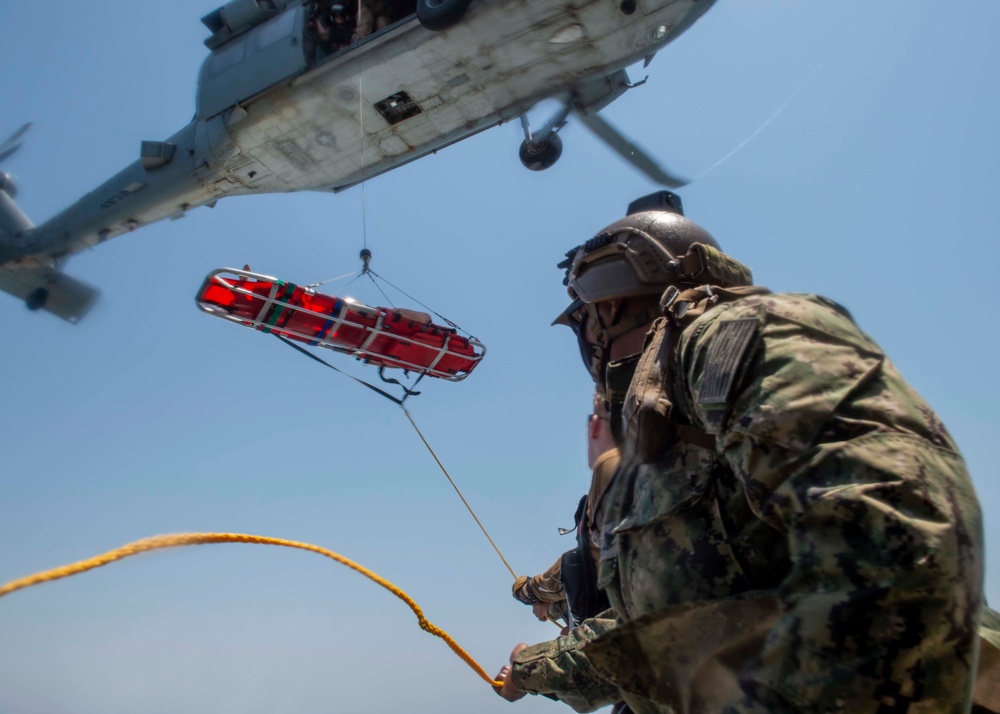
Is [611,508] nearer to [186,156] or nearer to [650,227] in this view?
[650,227]

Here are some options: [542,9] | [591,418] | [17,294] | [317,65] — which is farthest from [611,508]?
[17,294]

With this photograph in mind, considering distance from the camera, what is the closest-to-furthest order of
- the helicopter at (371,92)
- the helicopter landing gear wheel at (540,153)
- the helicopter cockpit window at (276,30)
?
the helicopter at (371,92), the helicopter cockpit window at (276,30), the helicopter landing gear wheel at (540,153)

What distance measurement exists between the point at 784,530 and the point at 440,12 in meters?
10.0

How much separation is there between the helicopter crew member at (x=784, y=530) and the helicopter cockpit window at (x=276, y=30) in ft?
38.6

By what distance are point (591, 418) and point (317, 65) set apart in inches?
412

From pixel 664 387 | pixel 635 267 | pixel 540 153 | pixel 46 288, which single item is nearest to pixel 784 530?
Answer: pixel 664 387

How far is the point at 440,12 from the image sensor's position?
Answer: 9.88 m

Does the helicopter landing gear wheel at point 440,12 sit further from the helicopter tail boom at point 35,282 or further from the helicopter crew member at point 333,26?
the helicopter tail boom at point 35,282

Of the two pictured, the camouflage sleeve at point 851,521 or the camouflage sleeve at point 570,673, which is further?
the camouflage sleeve at point 570,673

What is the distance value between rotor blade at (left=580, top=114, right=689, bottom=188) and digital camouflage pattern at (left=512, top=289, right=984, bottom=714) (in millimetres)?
12468

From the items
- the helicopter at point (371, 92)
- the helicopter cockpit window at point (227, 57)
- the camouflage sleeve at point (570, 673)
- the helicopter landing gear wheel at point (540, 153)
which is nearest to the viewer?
the camouflage sleeve at point (570, 673)

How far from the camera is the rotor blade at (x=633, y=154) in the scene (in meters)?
13.5

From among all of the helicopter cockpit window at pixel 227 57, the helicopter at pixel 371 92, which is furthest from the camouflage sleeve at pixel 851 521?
the helicopter cockpit window at pixel 227 57

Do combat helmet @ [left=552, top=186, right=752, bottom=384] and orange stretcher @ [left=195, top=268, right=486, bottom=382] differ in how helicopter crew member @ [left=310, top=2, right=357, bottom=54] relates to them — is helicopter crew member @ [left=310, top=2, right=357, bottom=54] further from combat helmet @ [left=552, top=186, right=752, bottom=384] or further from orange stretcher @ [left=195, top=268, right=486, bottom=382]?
combat helmet @ [left=552, top=186, right=752, bottom=384]
